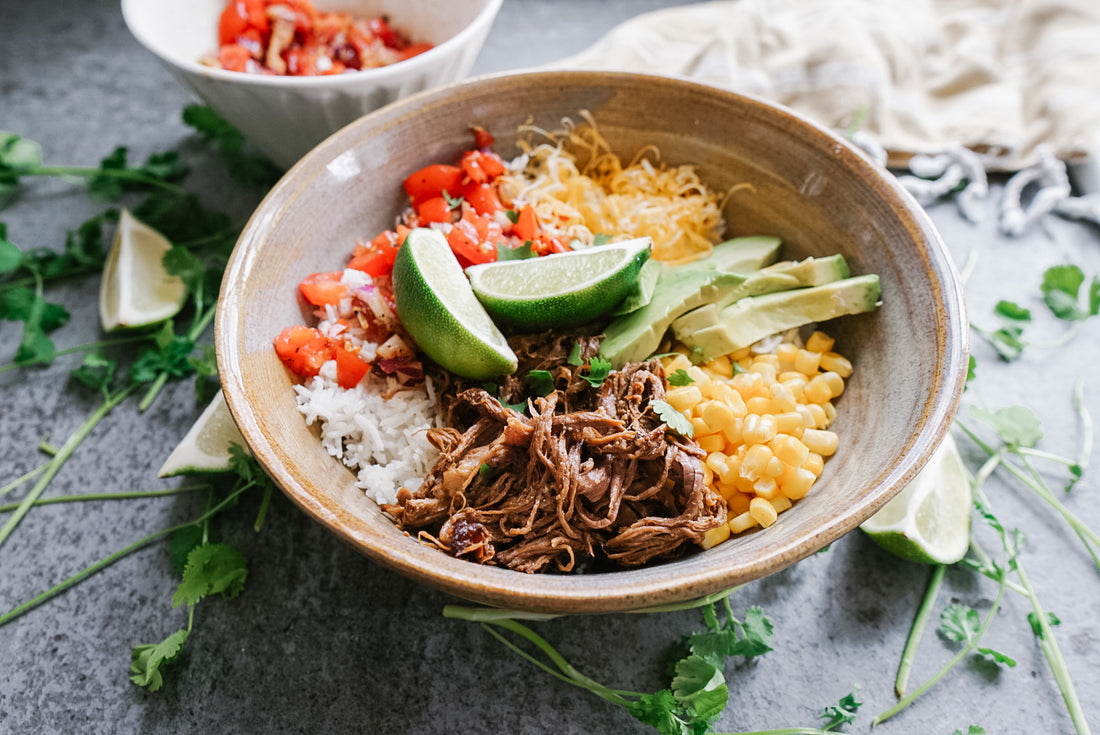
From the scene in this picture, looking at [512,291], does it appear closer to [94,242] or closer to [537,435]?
[537,435]

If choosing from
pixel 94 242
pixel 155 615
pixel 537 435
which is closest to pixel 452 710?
pixel 537 435

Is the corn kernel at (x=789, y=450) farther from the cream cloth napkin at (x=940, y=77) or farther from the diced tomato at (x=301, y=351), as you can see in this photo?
the cream cloth napkin at (x=940, y=77)

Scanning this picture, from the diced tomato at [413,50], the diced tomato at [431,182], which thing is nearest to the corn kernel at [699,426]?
the diced tomato at [431,182]

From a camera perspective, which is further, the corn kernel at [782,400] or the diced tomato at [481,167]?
the diced tomato at [481,167]

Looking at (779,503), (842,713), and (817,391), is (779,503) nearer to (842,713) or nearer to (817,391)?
(817,391)

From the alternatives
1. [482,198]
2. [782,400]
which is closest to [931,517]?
[782,400]

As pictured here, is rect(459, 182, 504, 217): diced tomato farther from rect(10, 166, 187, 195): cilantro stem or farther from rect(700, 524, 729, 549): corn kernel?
rect(10, 166, 187, 195): cilantro stem
